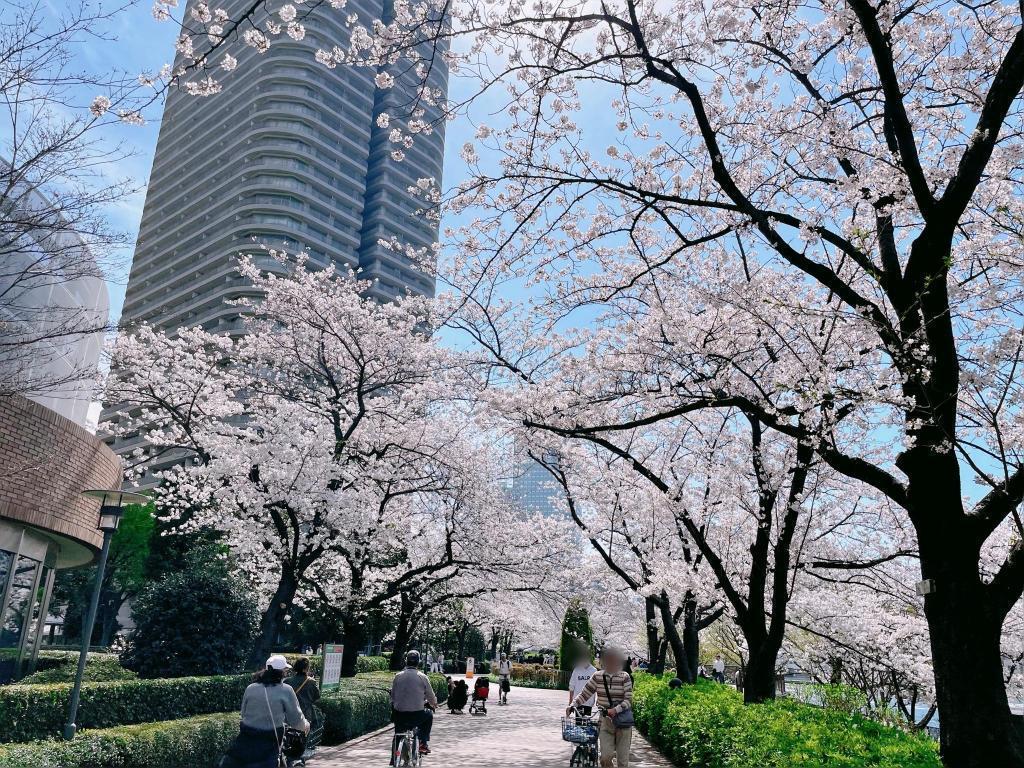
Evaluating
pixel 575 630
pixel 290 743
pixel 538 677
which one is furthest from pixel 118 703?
pixel 538 677

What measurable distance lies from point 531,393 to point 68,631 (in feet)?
150

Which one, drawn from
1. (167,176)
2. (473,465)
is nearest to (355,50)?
(473,465)

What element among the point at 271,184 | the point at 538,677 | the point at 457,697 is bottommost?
the point at 538,677

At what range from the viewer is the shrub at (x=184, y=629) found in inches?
529

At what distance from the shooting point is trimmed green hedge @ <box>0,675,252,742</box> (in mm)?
8602

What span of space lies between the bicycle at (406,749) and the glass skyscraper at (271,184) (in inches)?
2714

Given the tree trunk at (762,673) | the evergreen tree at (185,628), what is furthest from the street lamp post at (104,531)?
the tree trunk at (762,673)

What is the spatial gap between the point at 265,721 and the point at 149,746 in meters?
3.71

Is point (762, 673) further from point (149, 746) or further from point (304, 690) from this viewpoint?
point (149, 746)

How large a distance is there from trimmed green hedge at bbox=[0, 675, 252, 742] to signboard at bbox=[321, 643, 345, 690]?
59.7 inches

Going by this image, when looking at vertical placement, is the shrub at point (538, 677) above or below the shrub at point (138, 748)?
below

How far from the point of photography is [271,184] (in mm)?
78250

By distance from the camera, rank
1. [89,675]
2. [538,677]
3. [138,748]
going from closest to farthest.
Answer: [138,748], [89,675], [538,677]

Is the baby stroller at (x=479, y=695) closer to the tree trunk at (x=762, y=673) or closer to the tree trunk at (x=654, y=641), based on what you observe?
the tree trunk at (x=654, y=641)
